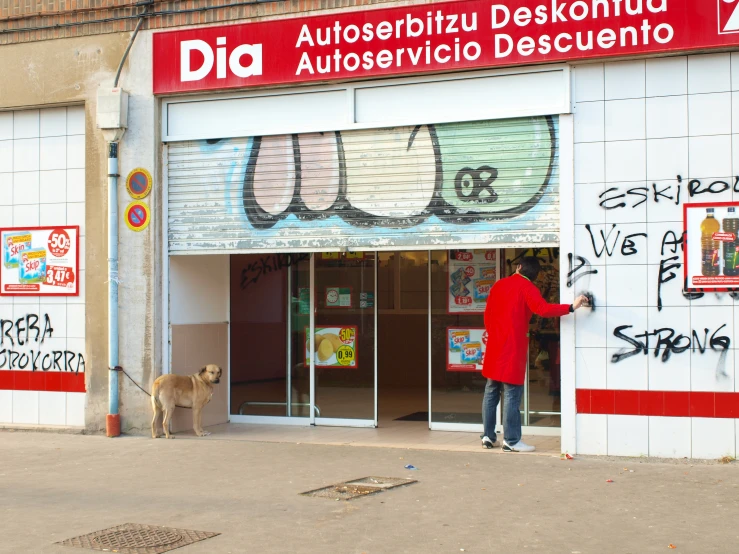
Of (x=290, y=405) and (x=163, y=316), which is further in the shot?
(x=290, y=405)

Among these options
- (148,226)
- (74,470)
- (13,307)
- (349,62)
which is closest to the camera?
(74,470)

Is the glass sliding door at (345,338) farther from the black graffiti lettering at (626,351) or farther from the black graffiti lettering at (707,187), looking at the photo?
the black graffiti lettering at (707,187)

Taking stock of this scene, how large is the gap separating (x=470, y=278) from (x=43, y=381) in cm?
525

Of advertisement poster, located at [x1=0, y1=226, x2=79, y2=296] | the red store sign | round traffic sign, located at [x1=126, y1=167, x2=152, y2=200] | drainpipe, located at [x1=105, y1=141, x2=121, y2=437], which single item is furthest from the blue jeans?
advertisement poster, located at [x1=0, y1=226, x2=79, y2=296]

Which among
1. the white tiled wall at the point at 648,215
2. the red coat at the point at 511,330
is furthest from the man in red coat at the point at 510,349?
the white tiled wall at the point at 648,215

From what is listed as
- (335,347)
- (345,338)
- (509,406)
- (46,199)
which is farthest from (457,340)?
(46,199)

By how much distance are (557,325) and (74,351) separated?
18.5 feet

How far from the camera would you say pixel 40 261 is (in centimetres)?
1166

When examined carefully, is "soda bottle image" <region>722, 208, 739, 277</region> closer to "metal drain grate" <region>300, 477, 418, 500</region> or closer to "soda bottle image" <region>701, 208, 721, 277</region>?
"soda bottle image" <region>701, 208, 721, 277</region>

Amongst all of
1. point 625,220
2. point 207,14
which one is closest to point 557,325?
point 625,220

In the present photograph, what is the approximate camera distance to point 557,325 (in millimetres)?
10734

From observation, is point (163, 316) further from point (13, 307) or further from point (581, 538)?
point (581, 538)

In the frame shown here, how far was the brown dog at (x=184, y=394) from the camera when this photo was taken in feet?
35.1

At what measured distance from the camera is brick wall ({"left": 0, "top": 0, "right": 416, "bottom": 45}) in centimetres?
1046
